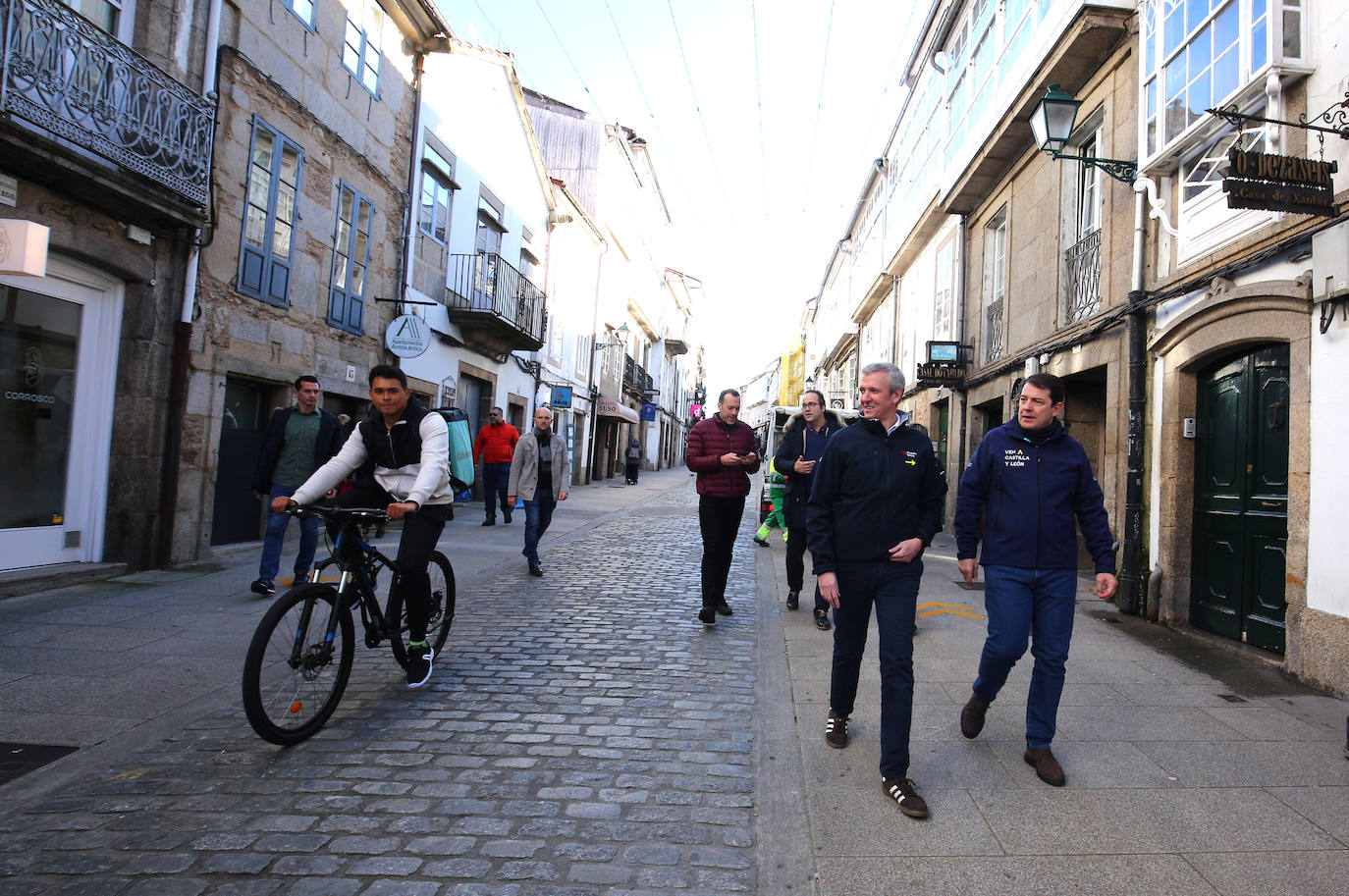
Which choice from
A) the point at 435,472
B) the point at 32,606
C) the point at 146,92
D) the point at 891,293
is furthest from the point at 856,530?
the point at 891,293

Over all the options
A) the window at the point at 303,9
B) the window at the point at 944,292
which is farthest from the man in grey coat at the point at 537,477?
the window at the point at 944,292

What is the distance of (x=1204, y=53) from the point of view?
20.9 feet

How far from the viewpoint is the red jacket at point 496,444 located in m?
12.6

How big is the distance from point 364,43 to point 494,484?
276 inches

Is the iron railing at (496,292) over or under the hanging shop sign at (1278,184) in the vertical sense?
over

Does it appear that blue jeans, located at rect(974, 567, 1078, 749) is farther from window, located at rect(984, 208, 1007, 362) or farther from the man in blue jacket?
window, located at rect(984, 208, 1007, 362)

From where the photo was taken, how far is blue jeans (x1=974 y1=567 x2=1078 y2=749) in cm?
347

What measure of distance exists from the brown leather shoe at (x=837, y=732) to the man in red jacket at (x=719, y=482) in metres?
2.47

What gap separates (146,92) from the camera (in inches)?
281

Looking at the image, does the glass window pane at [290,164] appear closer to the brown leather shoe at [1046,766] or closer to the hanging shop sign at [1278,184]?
the hanging shop sign at [1278,184]

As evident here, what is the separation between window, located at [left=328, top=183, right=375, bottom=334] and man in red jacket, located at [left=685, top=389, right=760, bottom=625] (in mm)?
7150

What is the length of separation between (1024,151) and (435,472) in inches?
421

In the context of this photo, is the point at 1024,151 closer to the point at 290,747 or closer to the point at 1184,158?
the point at 1184,158

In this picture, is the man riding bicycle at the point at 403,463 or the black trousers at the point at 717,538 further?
the black trousers at the point at 717,538
